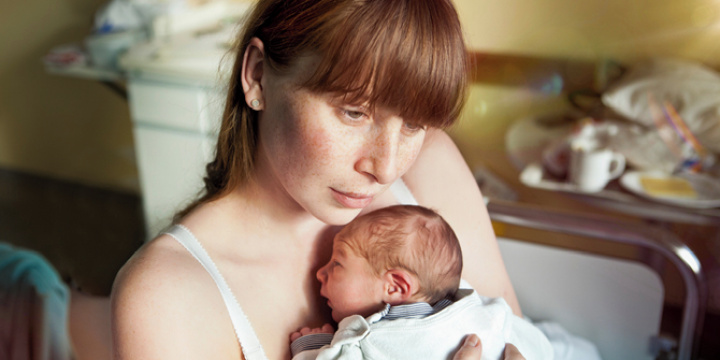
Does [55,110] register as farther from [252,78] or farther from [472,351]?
[472,351]

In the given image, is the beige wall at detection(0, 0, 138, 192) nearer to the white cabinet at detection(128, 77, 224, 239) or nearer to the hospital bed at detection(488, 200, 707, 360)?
the white cabinet at detection(128, 77, 224, 239)

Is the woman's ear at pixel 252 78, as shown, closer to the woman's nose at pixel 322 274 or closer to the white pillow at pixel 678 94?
the woman's nose at pixel 322 274

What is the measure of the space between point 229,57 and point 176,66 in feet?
3.66

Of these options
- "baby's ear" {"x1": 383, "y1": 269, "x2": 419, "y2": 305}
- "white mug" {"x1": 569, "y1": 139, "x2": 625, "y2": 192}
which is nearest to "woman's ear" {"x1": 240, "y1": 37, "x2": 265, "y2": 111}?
"baby's ear" {"x1": 383, "y1": 269, "x2": 419, "y2": 305}

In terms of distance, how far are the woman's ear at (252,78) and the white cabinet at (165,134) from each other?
112 cm

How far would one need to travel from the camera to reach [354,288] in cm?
60

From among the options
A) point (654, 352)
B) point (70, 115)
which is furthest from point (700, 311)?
point (70, 115)

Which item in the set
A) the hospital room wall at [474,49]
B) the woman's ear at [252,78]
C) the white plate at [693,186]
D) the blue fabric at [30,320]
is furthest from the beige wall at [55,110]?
the white plate at [693,186]

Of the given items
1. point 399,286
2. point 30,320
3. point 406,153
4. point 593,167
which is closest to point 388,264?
point 399,286

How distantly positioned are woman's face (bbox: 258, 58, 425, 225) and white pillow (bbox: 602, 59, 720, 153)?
A: 1146 mm

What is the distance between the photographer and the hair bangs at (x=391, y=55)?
1.55ft

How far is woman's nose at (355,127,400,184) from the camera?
0.52 metres

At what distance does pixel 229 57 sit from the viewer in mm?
672

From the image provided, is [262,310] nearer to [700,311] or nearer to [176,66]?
[700,311]
